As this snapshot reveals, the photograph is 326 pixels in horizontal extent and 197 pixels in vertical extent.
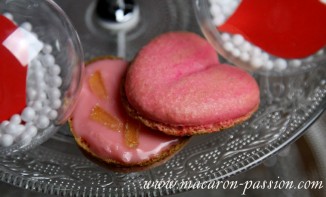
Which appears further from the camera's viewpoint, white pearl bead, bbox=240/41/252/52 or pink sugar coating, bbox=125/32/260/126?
white pearl bead, bbox=240/41/252/52

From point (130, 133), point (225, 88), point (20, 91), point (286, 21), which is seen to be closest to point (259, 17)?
point (286, 21)

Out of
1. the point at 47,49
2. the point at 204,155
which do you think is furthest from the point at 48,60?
the point at 204,155

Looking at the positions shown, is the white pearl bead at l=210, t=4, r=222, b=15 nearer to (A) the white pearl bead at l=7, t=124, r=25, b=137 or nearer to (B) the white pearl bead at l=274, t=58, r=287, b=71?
(B) the white pearl bead at l=274, t=58, r=287, b=71

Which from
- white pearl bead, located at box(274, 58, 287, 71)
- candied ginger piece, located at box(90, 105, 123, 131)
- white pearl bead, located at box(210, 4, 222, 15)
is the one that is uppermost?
white pearl bead, located at box(210, 4, 222, 15)

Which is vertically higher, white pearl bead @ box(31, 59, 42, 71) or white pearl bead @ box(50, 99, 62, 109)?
white pearl bead @ box(31, 59, 42, 71)

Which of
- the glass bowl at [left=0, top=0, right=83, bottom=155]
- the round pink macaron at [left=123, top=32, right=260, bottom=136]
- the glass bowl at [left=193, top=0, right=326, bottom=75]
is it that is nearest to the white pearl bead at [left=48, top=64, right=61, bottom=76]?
the glass bowl at [left=0, top=0, right=83, bottom=155]

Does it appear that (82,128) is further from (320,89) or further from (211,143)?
(320,89)
